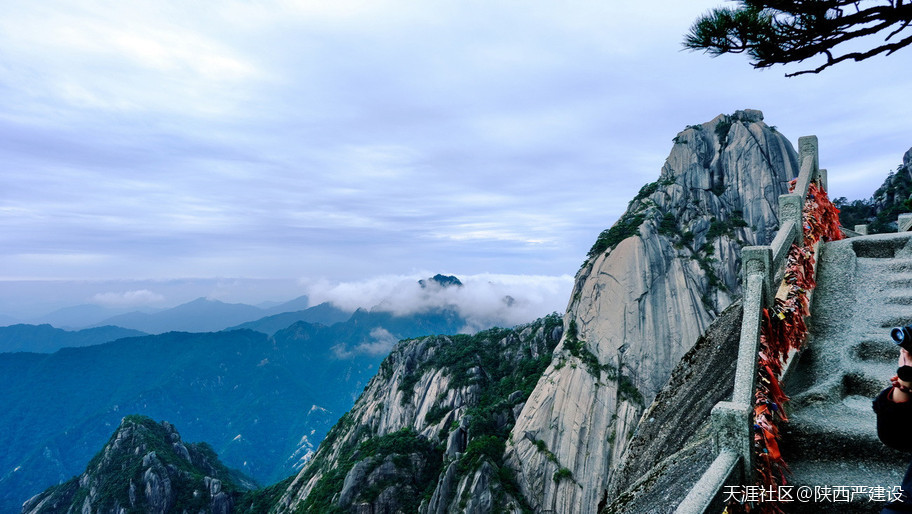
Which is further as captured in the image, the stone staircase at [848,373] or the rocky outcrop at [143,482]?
the rocky outcrop at [143,482]

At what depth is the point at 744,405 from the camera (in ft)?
10.4

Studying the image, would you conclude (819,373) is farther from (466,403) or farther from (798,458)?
(466,403)

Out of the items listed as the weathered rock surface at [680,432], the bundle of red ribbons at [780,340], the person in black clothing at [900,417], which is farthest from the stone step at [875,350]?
the person in black clothing at [900,417]

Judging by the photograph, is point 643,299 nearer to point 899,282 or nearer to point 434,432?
point 434,432

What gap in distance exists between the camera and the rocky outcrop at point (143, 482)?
57.9 m

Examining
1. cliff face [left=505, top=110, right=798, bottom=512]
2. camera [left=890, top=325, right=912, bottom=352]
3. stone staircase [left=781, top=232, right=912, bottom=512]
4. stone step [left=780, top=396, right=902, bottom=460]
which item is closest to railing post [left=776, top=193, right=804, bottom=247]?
stone staircase [left=781, top=232, right=912, bottom=512]

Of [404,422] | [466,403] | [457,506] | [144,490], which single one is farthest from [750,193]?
[144,490]

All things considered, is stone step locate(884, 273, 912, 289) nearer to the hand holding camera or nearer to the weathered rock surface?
the weathered rock surface

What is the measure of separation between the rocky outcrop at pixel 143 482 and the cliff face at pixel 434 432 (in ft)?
26.0

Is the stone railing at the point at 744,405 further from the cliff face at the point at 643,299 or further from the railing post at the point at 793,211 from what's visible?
the cliff face at the point at 643,299

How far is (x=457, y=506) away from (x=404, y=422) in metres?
25.2

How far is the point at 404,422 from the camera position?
56.3 metres

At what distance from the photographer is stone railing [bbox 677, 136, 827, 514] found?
9.59ft

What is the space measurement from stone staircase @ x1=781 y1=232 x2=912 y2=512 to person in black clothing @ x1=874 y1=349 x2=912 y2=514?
1.04m
